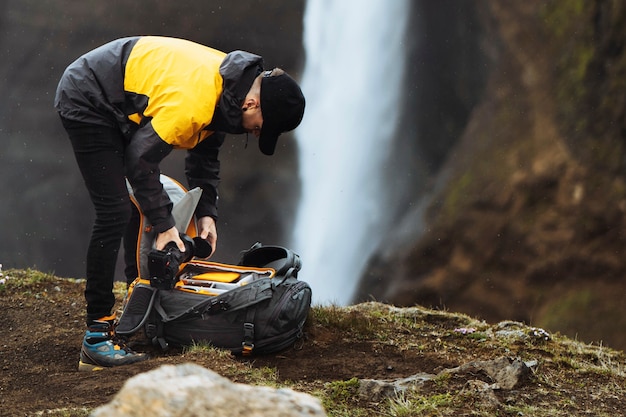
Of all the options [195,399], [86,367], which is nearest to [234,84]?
[86,367]

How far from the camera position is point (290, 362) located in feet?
11.7

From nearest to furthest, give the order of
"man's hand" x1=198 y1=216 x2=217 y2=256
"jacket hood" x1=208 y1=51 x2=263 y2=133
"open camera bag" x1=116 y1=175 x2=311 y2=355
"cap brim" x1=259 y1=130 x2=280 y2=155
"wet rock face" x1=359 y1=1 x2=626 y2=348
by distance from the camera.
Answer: "jacket hood" x1=208 y1=51 x2=263 y2=133, "cap brim" x1=259 y1=130 x2=280 y2=155, "open camera bag" x1=116 y1=175 x2=311 y2=355, "man's hand" x1=198 y1=216 x2=217 y2=256, "wet rock face" x1=359 y1=1 x2=626 y2=348

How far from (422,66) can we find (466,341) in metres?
5.99

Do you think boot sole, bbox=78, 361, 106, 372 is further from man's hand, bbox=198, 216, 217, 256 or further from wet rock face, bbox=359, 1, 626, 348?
wet rock face, bbox=359, 1, 626, 348

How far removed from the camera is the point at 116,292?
5.23 metres

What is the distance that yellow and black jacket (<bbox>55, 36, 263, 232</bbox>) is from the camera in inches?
125

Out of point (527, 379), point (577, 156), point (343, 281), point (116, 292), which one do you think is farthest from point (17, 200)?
point (527, 379)

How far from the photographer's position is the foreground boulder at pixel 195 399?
1458 mm

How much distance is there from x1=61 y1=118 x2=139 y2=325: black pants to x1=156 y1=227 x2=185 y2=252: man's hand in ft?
0.60

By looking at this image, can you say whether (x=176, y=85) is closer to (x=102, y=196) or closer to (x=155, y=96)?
(x=155, y=96)

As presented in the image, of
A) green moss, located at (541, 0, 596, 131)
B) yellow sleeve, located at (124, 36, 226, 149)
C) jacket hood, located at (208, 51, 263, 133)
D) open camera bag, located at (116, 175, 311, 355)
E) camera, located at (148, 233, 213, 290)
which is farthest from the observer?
green moss, located at (541, 0, 596, 131)

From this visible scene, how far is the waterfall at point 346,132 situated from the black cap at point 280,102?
6419mm

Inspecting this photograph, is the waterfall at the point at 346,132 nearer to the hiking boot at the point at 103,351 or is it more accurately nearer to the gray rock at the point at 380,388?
the hiking boot at the point at 103,351

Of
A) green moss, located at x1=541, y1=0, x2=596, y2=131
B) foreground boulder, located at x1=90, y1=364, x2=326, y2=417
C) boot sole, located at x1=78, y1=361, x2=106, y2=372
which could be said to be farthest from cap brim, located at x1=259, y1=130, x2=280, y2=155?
green moss, located at x1=541, y1=0, x2=596, y2=131
